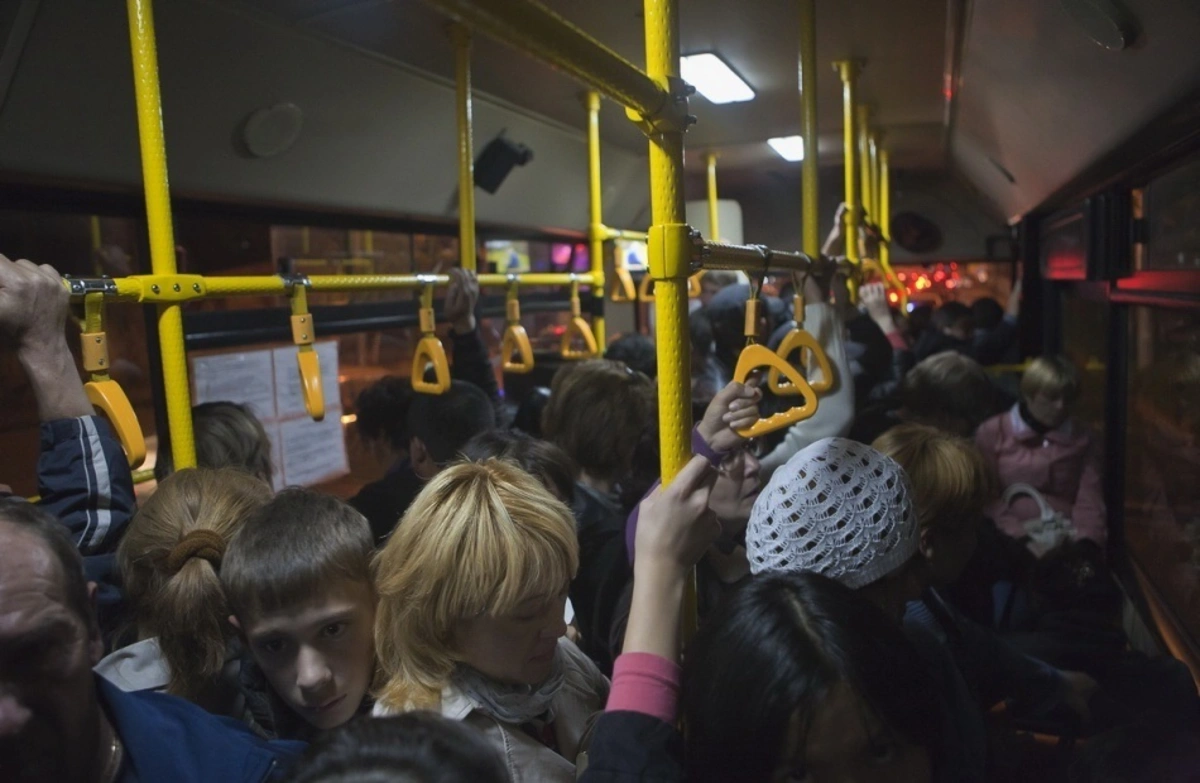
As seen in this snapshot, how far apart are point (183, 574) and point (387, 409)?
160 cm

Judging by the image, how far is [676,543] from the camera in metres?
1.02

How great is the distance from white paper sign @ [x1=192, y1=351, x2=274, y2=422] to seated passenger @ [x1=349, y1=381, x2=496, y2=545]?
1.87 feet

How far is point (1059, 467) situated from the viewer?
322cm

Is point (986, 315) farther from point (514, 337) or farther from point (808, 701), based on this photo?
point (808, 701)

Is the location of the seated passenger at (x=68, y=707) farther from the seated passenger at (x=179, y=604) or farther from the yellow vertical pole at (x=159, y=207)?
the yellow vertical pole at (x=159, y=207)

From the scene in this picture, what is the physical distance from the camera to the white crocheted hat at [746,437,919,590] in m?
1.24

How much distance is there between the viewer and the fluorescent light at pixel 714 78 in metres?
3.14

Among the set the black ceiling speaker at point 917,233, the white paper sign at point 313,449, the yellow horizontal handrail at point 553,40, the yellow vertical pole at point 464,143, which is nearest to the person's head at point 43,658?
the yellow horizontal handrail at point 553,40

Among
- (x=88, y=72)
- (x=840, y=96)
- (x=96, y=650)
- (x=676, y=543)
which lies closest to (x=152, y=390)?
(x=88, y=72)

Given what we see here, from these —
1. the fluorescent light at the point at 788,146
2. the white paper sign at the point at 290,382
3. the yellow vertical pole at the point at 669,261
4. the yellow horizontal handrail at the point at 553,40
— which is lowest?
the white paper sign at the point at 290,382

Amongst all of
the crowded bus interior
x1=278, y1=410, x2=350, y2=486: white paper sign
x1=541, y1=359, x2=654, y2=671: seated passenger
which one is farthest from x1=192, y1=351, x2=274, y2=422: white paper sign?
x1=541, y1=359, x2=654, y2=671: seated passenger

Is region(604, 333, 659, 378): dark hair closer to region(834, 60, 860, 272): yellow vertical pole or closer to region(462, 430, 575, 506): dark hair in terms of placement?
region(834, 60, 860, 272): yellow vertical pole

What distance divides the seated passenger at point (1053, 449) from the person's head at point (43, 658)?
118 inches

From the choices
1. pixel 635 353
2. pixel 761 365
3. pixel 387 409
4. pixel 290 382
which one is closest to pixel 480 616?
pixel 761 365
